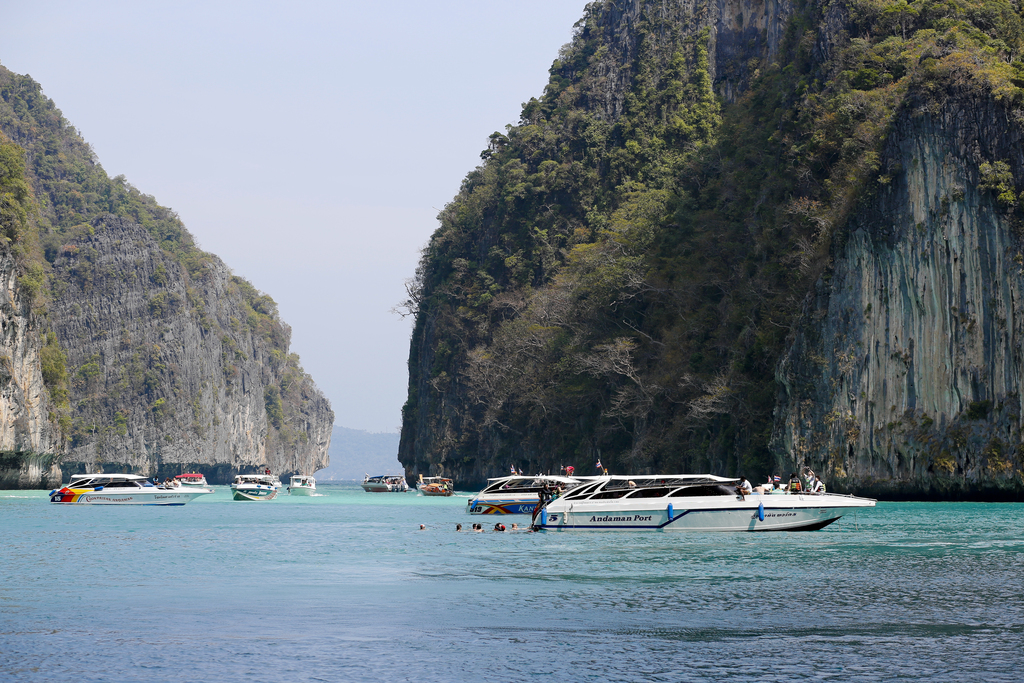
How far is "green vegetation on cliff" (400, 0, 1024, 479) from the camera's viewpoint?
6712cm

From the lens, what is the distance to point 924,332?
193 ft

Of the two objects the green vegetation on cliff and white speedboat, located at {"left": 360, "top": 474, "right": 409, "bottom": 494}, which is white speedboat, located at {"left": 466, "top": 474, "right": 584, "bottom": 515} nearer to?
the green vegetation on cliff

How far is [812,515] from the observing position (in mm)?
38156

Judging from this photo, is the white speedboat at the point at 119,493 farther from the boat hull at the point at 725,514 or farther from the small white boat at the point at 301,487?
the small white boat at the point at 301,487

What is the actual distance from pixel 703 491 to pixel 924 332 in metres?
26.7

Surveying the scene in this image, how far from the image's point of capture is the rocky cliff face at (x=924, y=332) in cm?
5559

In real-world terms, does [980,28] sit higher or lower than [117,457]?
Result: higher

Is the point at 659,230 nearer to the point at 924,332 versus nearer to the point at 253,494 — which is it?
the point at 924,332

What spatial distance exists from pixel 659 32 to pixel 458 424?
45.5 meters

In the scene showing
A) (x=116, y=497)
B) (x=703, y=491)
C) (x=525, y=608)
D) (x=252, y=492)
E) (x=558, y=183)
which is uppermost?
(x=558, y=183)

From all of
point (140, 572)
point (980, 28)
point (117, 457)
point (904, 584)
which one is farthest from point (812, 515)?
point (117, 457)

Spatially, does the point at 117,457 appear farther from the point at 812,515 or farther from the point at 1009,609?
the point at 1009,609

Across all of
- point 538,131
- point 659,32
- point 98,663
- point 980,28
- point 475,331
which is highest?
point 659,32

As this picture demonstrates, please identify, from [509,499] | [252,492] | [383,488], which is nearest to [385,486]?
[383,488]
